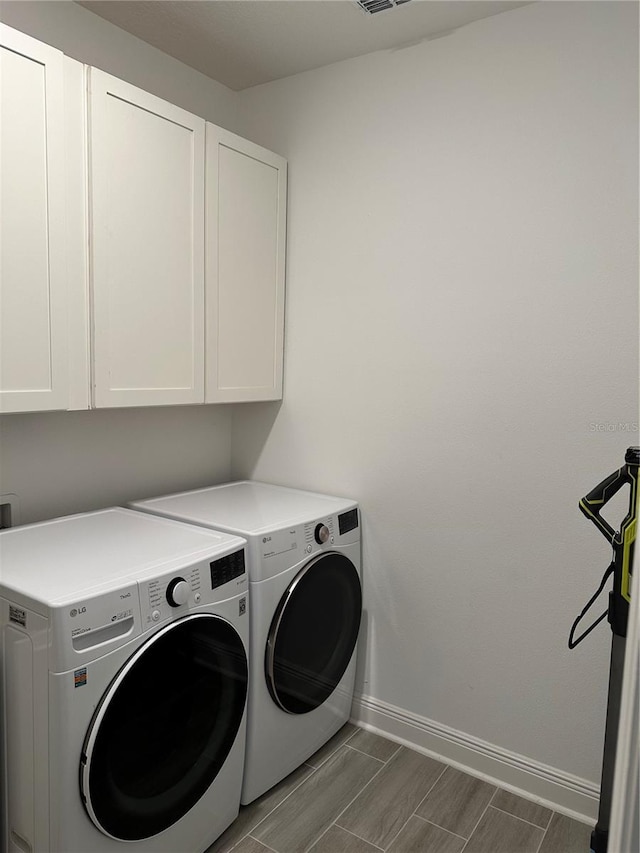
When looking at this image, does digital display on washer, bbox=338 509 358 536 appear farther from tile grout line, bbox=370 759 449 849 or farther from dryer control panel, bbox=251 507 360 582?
tile grout line, bbox=370 759 449 849

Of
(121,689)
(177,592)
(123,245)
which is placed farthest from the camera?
(123,245)

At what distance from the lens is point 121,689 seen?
1406mm

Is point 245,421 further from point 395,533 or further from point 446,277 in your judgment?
point 446,277

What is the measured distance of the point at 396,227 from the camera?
221cm

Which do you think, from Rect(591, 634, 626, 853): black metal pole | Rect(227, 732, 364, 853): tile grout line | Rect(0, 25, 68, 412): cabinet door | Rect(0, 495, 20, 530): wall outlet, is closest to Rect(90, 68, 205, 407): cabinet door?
Rect(0, 25, 68, 412): cabinet door

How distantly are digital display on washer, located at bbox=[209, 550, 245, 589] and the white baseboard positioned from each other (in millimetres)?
994

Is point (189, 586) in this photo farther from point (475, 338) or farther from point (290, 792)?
point (475, 338)

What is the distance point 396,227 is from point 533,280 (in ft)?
1.75

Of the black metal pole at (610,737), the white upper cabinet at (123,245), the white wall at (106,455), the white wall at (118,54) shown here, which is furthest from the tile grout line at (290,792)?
the white wall at (118,54)

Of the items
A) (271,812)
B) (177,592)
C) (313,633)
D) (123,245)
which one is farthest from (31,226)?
(271,812)

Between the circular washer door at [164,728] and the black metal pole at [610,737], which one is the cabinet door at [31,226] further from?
the black metal pole at [610,737]

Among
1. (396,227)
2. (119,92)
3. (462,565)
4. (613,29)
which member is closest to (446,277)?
(396,227)

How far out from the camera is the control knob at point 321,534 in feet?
6.76

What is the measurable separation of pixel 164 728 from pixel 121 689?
8.0 inches
